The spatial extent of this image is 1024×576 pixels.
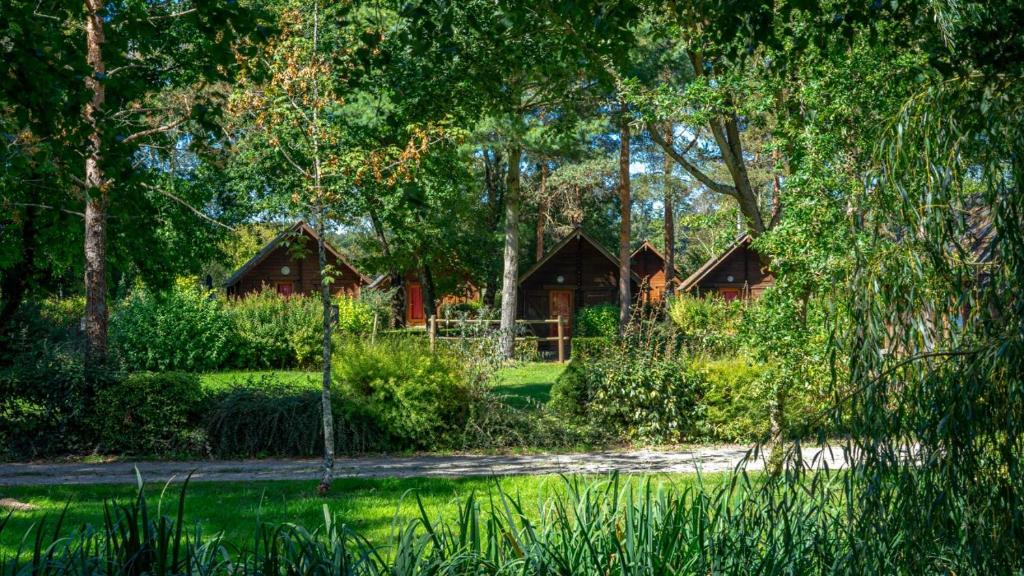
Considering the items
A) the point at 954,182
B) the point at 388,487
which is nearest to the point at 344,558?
the point at 954,182

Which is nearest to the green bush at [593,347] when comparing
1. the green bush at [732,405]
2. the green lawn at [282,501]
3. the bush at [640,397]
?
the bush at [640,397]

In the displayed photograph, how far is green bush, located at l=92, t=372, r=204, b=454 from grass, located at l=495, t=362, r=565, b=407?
20.1ft

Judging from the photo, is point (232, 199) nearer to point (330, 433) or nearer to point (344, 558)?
point (330, 433)

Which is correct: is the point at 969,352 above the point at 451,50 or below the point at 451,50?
below

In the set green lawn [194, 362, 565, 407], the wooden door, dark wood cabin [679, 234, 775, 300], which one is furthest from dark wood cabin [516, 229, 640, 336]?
green lawn [194, 362, 565, 407]

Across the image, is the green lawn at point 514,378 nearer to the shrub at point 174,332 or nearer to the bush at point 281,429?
the shrub at point 174,332

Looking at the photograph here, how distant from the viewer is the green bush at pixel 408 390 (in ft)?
38.3

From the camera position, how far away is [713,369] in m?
12.8

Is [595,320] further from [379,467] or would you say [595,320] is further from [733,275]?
[379,467]

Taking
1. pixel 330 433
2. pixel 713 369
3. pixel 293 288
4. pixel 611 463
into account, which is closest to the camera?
pixel 330 433

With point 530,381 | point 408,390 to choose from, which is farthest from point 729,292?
point 408,390

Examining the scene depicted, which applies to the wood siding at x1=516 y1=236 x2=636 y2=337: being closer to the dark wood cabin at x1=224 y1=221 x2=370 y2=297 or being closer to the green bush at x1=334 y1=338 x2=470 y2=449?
the dark wood cabin at x1=224 y1=221 x2=370 y2=297

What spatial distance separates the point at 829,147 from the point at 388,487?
520cm

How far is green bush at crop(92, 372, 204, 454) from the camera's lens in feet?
37.4
